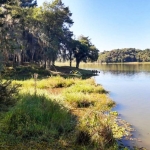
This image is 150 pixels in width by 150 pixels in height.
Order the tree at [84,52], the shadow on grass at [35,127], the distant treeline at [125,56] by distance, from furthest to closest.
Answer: the distant treeline at [125,56] → the tree at [84,52] → the shadow on grass at [35,127]

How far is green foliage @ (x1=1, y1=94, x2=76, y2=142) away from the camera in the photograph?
7383mm

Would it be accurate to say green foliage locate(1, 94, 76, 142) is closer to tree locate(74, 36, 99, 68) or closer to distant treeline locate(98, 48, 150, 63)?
tree locate(74, 36, 99, 68)

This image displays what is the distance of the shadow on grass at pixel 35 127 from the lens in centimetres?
687

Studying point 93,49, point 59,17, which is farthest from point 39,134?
point 93,49

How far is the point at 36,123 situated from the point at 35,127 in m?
0.41

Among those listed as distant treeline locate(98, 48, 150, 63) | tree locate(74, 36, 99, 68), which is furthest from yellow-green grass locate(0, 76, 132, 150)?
distant treeline locate(98, 48, 150, 63)

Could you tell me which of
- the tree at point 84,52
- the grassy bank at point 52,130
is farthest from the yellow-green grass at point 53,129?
the tree at point 84,52

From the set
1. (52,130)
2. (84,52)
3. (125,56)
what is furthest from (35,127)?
(125,56)

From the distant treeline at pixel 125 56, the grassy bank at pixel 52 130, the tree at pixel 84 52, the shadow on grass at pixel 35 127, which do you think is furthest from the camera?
the distant treeline at pixel 125 56

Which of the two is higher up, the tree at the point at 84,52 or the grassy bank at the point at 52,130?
the tree at the point at 84,52

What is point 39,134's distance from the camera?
7445 mm

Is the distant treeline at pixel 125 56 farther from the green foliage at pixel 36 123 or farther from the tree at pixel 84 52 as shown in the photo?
the green foliage at pixel 36 123

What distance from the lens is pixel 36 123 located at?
8039 millimetres

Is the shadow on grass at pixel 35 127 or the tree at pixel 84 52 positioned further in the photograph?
the tree at pixel 84 52
